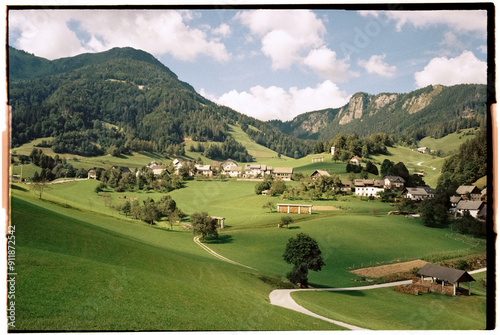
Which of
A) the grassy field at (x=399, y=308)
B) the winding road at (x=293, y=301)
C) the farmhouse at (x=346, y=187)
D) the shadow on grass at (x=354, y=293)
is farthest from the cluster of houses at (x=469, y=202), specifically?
the shadow on grass at (x=354, y=293)

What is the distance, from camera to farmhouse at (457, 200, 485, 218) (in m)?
32.6

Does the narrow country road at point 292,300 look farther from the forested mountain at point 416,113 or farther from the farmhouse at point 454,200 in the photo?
the forested mountain at point 416,113

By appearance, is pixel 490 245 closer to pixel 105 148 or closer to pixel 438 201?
pixel 438 201

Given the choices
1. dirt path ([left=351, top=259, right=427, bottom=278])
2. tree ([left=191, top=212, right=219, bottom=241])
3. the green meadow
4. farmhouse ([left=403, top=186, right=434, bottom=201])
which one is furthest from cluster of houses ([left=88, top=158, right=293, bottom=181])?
dirt path ([left=351, top=259, right=427, bottom=278])

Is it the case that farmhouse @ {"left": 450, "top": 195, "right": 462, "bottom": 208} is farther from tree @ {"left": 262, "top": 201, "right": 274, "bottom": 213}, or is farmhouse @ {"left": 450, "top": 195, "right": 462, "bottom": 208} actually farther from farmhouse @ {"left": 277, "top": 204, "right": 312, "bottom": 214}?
tree @ {"left": 262, "top": 201, "right": 274, "bottom": 213}

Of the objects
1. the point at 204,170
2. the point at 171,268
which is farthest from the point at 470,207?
the point at 204,170

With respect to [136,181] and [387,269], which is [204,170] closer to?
[136,181]

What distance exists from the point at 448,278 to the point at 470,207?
65.1 ft

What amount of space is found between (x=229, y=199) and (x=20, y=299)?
3971 centimetres

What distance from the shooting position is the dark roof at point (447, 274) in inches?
702

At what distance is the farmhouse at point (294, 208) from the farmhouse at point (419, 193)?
15.5 metres

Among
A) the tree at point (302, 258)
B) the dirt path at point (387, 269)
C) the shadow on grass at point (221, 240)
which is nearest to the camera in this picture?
the tree at point (302, 258)

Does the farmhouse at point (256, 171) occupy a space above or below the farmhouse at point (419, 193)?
above

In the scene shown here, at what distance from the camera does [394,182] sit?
4909cm
